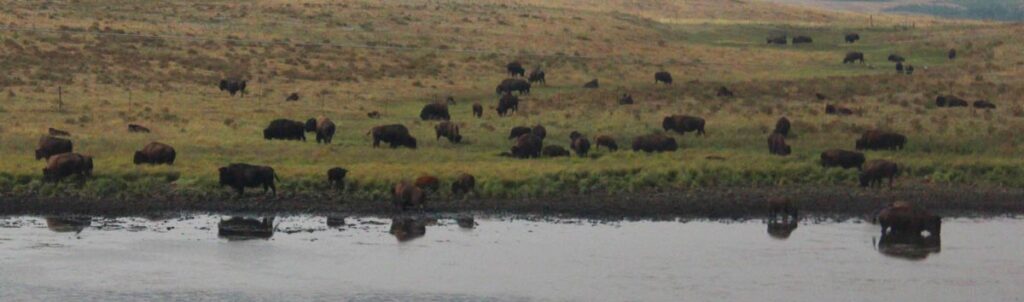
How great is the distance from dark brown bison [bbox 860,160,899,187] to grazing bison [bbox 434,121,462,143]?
465 inches

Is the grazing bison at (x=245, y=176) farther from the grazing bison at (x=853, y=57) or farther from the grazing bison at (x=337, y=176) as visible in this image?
the grazing bison at (x=853, y=57)

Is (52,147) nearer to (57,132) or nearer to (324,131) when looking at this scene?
(57,132)

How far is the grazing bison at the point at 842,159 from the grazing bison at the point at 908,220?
26.6ft

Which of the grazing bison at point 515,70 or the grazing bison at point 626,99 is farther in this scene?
the grazing bison at point 515,70

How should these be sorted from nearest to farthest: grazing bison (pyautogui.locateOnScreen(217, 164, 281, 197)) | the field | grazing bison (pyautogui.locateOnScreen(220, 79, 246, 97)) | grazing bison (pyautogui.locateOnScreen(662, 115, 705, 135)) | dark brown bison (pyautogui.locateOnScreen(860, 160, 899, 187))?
grazing bison (pyautogui.locateOnScreen(217, 164, 281, 197)), dark brown bison (pyautogui.locateOnScreen(860, 160, 899, 187)), the field, grazing bison (pyautogui.locateOnScreen(662, 115, 705, 135)), grazing bison (pyautogui.locateOnScreen(220, 79, 246, 97))

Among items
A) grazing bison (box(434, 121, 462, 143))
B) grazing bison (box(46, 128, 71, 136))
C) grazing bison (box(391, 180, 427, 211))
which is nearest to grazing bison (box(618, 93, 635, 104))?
grazing bison (box(434, 121, 462, 143))

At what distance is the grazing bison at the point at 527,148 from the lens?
4291 centimetres

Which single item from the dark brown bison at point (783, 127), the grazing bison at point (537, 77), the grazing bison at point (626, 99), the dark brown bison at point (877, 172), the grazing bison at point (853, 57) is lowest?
the dark brown bison at point (877, 172)

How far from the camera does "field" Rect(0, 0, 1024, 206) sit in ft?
133

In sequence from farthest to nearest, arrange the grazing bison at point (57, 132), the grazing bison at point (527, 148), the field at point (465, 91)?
the grazing bison at point (57, 132)
the grazing bison at point (527, 148)
the field at point (465, 91)

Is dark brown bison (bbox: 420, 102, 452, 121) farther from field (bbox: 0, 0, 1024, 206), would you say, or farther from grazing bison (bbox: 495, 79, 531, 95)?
grazing bison (bbox: 495, 79, 531, 95)

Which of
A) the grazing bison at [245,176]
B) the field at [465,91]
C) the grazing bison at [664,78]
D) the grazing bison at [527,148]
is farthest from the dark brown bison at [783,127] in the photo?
the grazing bison at [664,78]

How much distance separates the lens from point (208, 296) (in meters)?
26.8

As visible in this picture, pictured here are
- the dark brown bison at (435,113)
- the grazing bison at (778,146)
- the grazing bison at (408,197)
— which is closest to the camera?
the grazing bison at (408,197)
